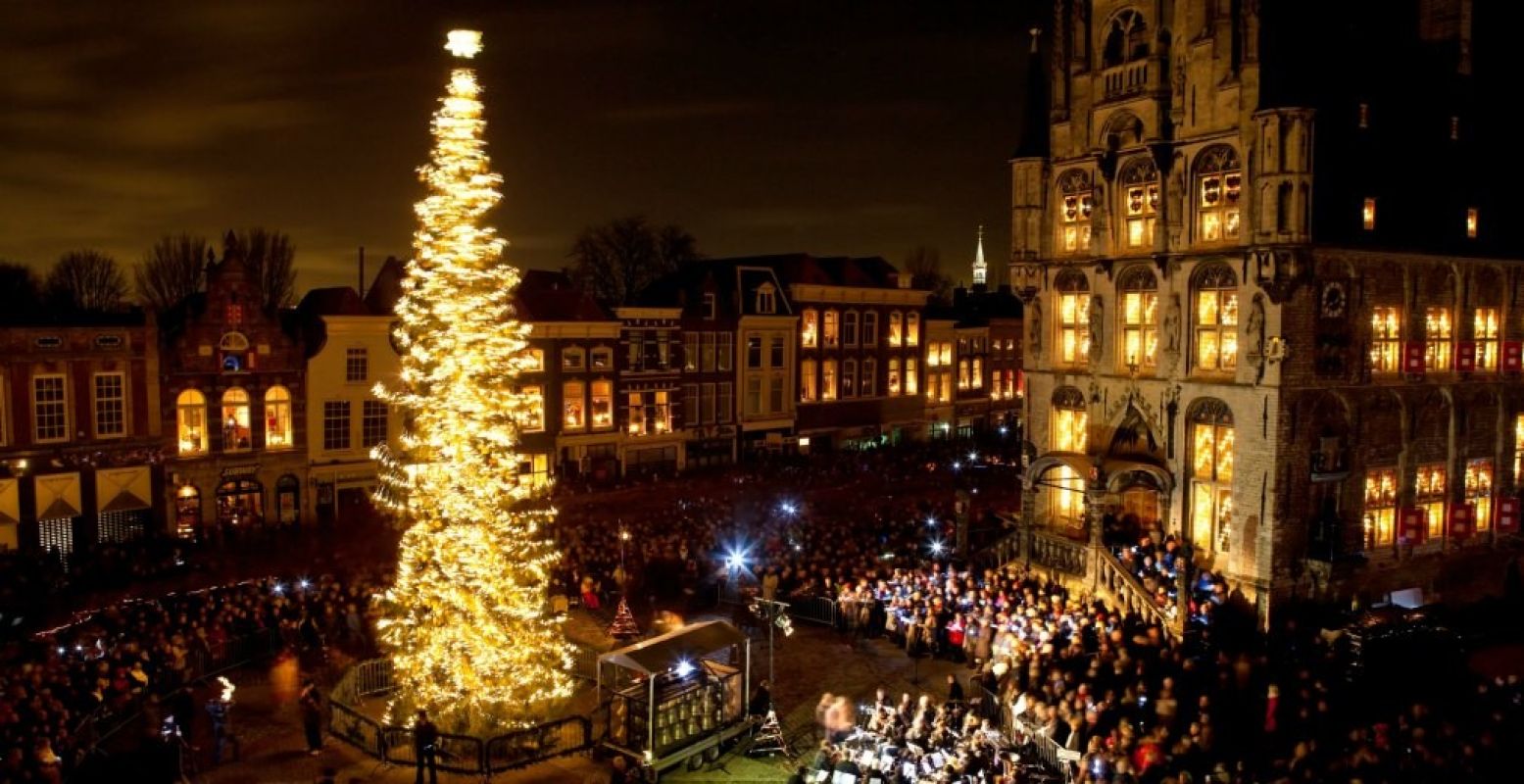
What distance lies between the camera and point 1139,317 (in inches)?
1235

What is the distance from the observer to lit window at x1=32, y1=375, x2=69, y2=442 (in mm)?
34162

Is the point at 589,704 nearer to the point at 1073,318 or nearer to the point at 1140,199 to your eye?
the point at 1073,318

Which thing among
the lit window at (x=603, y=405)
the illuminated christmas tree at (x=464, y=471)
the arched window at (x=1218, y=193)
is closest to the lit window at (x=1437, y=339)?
the arched window at (x=1218, y=193)

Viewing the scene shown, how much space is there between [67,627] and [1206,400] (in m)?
27.5

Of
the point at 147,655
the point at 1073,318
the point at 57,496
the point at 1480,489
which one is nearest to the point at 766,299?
the point at 1073,318

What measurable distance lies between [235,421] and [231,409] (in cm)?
49

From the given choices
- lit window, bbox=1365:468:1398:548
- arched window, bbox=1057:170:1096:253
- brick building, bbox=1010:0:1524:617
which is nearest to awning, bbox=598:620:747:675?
brick building, bbox=1010:0:1524:617

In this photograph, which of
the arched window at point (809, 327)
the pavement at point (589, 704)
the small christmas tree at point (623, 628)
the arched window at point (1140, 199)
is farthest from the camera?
the arched window at point (809, 327)

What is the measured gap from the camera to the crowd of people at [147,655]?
1825cm

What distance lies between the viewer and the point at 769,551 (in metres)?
32.1

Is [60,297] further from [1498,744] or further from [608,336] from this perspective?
[1498,744]

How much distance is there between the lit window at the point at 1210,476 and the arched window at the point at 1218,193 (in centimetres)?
460

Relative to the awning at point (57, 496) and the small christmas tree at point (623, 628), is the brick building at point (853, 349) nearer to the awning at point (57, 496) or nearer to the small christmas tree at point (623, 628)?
the awning at point (57, 496)

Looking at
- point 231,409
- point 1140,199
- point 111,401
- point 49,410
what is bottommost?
point 231,409
